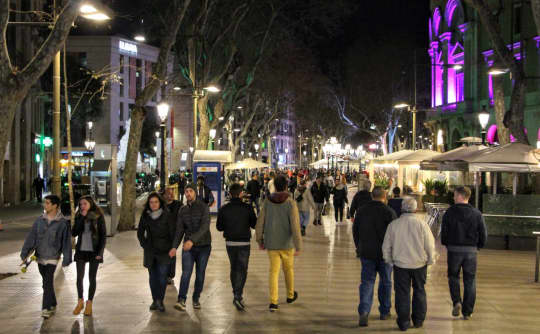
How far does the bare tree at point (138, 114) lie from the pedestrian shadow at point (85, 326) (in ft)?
37.3

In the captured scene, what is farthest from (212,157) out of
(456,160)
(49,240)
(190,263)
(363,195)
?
(49,240)

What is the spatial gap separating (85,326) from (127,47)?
64980 mm

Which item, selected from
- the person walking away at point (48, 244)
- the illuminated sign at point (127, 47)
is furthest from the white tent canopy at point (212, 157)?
the illuminated sign at point (127, 47)

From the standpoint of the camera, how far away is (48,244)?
27.3ft

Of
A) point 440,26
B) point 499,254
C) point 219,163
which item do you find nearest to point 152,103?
point 440,26

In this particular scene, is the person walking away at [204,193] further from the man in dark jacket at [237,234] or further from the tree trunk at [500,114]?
the tree trunk at [500,114]

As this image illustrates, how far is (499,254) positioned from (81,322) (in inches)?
416

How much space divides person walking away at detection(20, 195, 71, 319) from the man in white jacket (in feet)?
13.2

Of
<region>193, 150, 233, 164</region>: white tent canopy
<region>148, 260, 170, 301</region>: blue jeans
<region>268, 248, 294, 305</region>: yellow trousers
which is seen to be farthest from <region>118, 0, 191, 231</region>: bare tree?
<region>268, 248, 294, 305</region>: yellow trousers

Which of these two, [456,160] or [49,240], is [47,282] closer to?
[49,240]

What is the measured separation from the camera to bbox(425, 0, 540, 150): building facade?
39.2m

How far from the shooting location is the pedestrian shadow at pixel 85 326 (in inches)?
306

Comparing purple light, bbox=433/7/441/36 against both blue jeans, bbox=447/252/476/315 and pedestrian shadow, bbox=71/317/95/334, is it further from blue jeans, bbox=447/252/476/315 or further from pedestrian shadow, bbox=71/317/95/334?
pedestrian shadow, bbox=71/317/95/334

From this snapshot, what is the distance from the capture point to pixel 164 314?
8.67 meters
